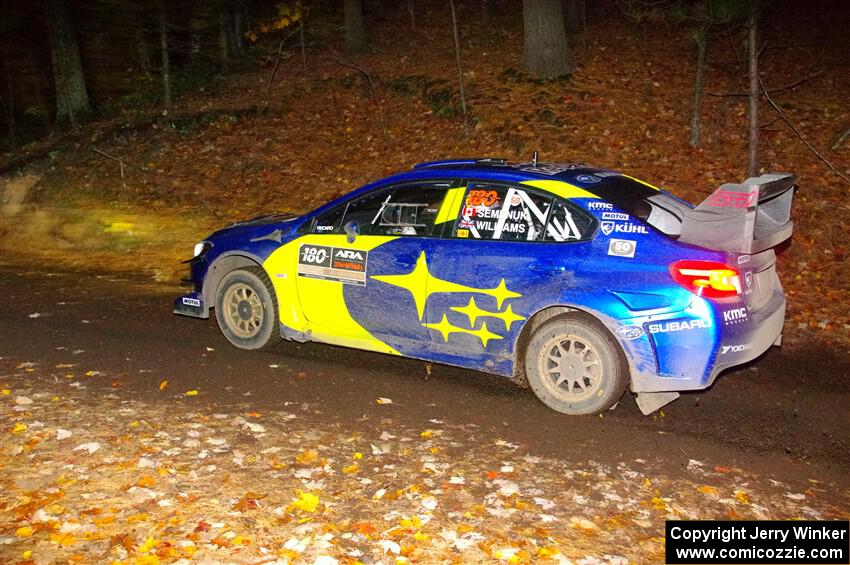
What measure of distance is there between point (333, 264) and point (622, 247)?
8.04ft

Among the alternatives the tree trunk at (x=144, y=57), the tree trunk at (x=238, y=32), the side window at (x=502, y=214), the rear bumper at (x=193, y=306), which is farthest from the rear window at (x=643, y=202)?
the tree trunk at (x=238, y=32)

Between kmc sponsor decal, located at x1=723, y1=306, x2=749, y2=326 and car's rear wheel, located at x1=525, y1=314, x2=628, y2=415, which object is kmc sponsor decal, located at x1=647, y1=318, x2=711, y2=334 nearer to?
kmc sponsor decal, located at x1=723, y1=306, x2=749, y2=326

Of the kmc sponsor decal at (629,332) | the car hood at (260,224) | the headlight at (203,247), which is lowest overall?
the kmc sponsor decal at (629,332)

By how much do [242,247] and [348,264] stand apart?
121 cm

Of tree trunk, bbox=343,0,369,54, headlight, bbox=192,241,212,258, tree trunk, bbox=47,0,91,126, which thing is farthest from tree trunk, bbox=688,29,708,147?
tree trunk, bbox=47,0,91,126

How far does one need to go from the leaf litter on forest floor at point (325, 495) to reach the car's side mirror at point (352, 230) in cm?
163

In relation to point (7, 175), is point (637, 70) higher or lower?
higher

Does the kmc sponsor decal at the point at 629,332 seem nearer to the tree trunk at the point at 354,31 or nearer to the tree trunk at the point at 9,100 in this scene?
the tree trunk at the point at 354,31

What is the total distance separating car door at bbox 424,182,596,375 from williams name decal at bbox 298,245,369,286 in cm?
69

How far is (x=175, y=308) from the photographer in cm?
784

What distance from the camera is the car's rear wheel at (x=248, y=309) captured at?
23.7 feet

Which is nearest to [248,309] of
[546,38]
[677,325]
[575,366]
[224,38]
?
[575,366]

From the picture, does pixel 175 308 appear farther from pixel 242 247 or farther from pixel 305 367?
pixel 305 367

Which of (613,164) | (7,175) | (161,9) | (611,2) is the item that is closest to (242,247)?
(613,164)
